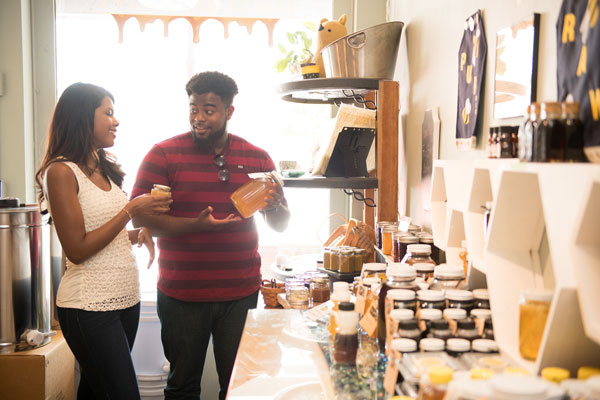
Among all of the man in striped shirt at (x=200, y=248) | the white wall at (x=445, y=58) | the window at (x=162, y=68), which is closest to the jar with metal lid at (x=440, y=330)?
the white wall at (x=445, y=58)

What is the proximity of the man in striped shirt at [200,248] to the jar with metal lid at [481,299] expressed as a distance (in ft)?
3.94

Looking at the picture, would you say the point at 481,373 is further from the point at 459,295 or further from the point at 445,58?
the point at 445,58

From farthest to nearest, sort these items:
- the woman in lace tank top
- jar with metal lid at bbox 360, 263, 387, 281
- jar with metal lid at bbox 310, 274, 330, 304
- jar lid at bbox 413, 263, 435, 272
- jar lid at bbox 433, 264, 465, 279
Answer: jar with metal lid at bbox 310, 274, 330, 304 < the woman in lace tank top < jar with metal lid at bbox 360, 263, 387, 281 < jar lid at bbox 413, 263, 435, 272 < jar lid at bbox 433, 264, 465, 279

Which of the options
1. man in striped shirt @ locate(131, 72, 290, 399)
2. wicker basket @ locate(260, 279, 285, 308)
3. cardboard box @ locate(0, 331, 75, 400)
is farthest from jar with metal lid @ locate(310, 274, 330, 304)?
cardboard box @ locate(0, 331, 75, 400)

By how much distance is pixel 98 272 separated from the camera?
200cm

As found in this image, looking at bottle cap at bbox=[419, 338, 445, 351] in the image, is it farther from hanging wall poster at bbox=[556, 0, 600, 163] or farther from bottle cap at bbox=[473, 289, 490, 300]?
hanging wall poster at bbox=[556, 0, 600, 163]


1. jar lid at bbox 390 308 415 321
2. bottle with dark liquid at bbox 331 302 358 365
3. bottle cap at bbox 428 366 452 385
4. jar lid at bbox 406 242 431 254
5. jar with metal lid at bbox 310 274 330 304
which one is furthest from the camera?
jar with metal lid at bbox 310 274 330 304

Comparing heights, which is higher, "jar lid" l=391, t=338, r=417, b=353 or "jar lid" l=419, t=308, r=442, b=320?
"jar lid" l=419, t=308, r=442, b=320

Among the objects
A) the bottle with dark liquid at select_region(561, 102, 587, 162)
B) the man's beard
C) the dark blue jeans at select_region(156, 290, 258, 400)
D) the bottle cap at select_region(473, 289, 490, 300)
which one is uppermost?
the man's beard

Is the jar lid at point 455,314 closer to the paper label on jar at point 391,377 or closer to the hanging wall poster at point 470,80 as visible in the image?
the paper label on jar at point 391,377

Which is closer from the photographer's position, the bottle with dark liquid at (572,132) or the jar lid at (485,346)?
the bottle with dark liquid at (572,132)

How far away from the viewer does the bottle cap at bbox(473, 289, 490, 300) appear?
3.63 ft

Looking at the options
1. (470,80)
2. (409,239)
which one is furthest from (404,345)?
(470,80)

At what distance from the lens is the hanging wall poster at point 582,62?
908mm
